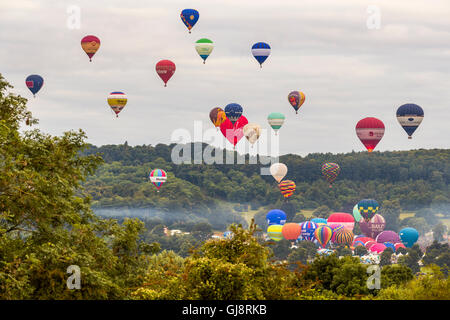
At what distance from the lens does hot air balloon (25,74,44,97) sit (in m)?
98.8

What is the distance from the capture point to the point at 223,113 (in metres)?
119

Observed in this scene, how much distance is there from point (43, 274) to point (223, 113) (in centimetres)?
9130

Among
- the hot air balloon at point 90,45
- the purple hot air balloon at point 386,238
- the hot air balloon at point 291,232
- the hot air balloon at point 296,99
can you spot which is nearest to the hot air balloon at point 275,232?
the hot air balloon at point 291,232

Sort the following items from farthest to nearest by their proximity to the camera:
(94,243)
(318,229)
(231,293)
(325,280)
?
1. (318,229)
2. (325,280)
3. (94,243)
4. (231,293)

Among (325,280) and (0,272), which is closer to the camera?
(0,272)

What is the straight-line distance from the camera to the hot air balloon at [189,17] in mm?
97375

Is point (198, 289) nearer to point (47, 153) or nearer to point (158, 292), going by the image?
point (158, 292)

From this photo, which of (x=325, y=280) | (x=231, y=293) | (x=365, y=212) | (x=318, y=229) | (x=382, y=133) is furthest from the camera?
(x=365, y=212)

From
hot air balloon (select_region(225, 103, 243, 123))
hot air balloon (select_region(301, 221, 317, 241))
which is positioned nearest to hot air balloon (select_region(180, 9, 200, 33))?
hot air balloon (select_region(225, 103, 243, 123))

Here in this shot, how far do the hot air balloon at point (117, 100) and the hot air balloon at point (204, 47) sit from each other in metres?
12.7

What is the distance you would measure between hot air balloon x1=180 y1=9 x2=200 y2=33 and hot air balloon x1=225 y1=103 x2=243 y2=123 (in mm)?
21496

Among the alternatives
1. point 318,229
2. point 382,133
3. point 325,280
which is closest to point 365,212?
point 318,229

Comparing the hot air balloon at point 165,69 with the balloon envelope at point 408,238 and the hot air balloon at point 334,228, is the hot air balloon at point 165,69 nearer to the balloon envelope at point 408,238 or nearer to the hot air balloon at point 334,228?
the hot air balloon at point 334,228
